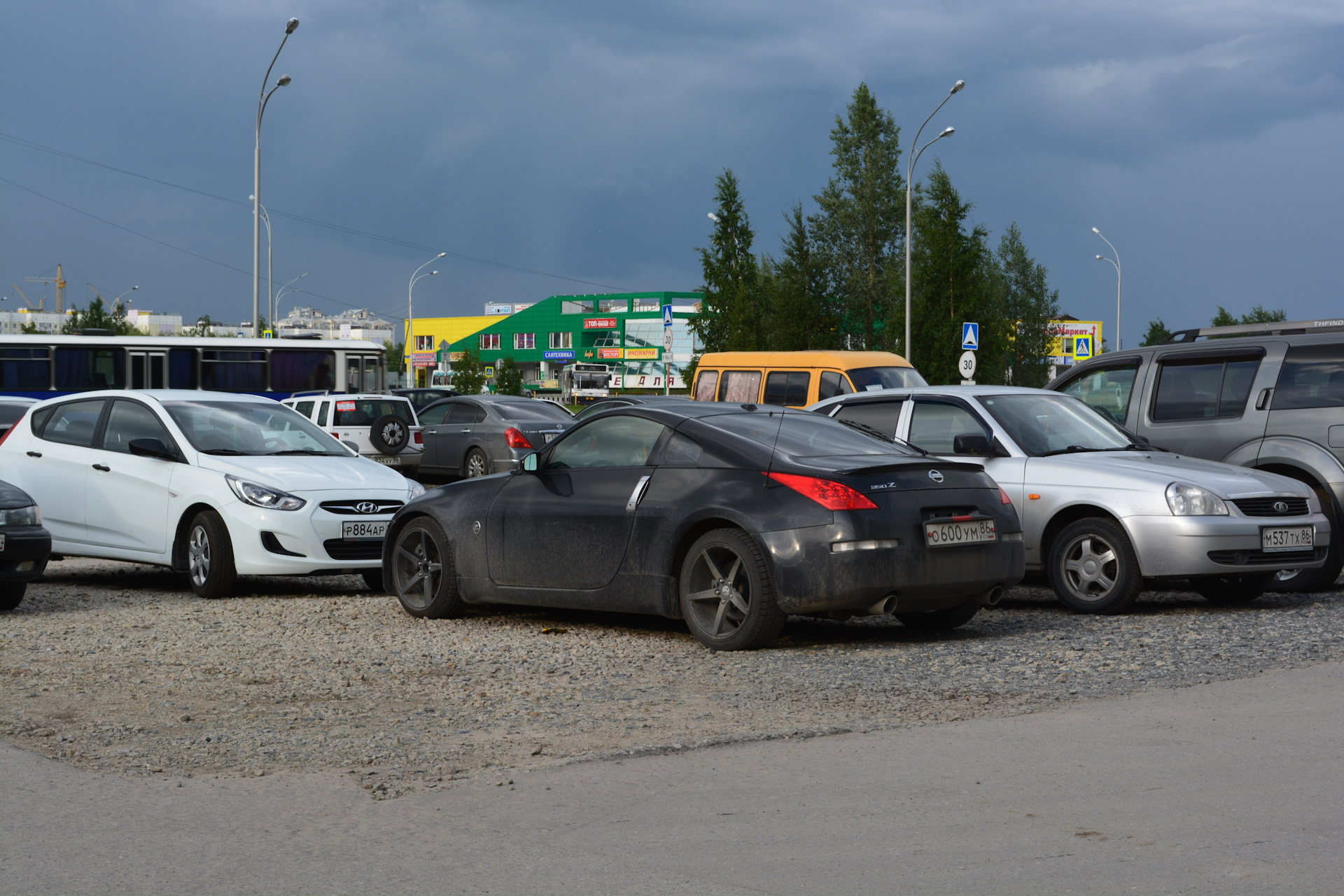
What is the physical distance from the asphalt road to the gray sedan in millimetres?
19069

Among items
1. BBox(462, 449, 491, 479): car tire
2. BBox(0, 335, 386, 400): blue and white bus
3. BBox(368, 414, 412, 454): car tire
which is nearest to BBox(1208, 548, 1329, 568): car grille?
BBox(462, 449, 491, 479): car tire

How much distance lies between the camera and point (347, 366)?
36.8m

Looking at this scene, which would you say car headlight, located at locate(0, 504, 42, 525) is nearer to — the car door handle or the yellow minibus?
the car door handle

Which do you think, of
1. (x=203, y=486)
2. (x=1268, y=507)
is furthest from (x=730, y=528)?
(x=203, y=486)

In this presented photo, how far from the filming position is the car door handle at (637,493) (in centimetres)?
814

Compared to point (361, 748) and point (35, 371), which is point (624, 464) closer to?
point (361, 748)

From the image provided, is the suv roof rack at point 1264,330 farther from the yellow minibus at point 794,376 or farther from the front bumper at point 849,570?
the yellow minibus at point 794,376

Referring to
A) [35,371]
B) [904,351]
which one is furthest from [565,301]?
[35,371]

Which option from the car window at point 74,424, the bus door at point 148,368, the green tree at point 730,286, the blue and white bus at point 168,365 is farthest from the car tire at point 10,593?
the green tree at point 730,286

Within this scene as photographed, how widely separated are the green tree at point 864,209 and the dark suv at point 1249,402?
53.1 meters

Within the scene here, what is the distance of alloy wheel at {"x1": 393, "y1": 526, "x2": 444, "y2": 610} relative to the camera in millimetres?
9305

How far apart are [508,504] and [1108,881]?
5.48 m

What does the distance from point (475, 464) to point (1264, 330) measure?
Answer: 15.9 metres

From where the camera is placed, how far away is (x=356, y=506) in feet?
35.0
